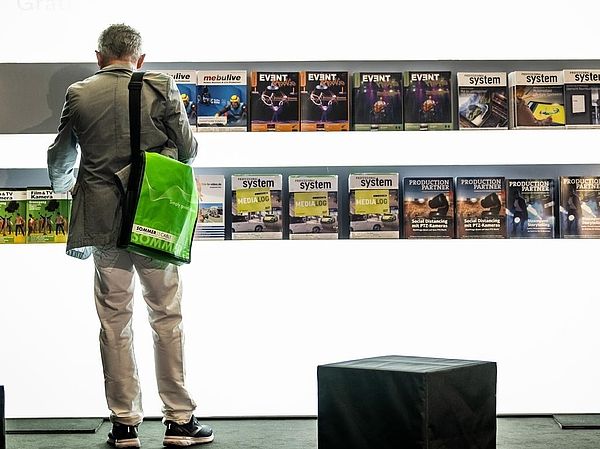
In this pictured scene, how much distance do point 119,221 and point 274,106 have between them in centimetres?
104

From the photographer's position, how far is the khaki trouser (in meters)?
3.43

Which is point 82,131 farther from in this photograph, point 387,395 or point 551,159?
point 551,159

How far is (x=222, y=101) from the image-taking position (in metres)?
4.14

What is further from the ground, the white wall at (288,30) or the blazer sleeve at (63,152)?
the white wall at (288,30)

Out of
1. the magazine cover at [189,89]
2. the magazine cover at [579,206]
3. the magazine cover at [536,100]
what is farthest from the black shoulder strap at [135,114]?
the magazine cover at [579,206]

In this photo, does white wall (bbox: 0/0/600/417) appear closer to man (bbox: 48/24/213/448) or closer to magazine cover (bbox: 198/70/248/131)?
magazine cover (bbox: 198/70/248/131)

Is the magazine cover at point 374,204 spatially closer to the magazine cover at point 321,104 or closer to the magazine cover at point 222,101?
the magazine cover at point 321,104

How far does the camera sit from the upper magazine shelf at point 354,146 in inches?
162

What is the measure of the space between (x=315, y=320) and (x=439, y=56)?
47.5 inches

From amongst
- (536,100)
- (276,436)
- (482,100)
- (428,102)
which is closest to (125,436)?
(276,436)

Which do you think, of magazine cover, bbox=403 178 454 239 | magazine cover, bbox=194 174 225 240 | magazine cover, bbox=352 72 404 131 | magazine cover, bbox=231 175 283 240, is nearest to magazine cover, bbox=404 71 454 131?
magazine cover, bbox=352 72 404 131

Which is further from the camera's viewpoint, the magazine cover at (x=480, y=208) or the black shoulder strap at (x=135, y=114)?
the magazine cover at (x=480, y=208)

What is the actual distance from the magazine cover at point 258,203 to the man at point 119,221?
24.9 inches

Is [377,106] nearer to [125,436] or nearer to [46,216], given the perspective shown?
[46,216]
